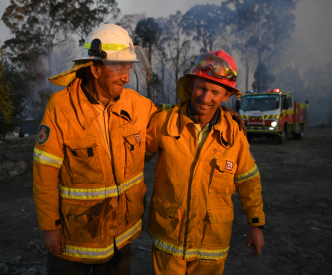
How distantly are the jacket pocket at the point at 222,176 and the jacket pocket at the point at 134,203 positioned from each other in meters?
0.53

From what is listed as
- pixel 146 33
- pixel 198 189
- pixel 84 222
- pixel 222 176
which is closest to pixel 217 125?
pixel 222 176

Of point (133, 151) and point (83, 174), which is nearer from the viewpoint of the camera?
point (83, 174)

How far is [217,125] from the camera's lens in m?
1.82

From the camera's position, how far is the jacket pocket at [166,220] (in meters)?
1.78

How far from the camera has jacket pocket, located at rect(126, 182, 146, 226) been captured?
185 centimetres

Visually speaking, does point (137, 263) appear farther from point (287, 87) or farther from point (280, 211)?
point (287, 87)

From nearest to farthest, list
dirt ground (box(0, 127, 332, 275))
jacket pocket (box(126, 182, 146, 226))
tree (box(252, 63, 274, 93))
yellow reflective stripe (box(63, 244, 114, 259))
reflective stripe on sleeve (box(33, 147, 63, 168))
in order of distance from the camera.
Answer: reflective stripe on sleeve (box(33, 147, 63, 168))
yellow reflective stripe (box(63, 244, 114, 259))
jacket pocket (box(126, 182, 146, 226))
dirt ground (box(0, 127, 332, 275))
tree (box(252, 63, 274, 93))

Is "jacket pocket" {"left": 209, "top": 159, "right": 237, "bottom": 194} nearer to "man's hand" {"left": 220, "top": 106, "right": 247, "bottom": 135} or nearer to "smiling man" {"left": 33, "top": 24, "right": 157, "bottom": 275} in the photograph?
"man's hand" {"left": 220, "top": 106, "right": 247, "bottom": 135}

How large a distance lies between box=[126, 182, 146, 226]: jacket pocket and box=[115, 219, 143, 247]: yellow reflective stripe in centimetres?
5

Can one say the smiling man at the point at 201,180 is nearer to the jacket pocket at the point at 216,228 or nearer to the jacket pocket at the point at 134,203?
the jacket pocket at the point at 216,228

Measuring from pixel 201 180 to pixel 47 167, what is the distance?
1.02m

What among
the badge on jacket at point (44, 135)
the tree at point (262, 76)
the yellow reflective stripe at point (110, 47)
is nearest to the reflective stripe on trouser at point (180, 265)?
the badge on jacket at point (44, 135)

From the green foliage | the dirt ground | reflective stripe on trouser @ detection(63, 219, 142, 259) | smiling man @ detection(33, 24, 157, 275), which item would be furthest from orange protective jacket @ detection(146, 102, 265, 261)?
the green foliage

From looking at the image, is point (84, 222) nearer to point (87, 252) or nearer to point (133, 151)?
point (87, 252)
